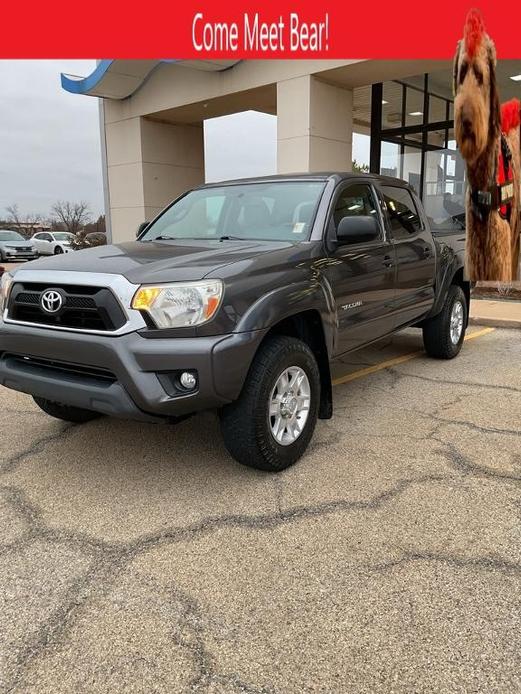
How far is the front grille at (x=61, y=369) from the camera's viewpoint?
129 inches

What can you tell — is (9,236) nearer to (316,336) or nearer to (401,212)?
(401,212)

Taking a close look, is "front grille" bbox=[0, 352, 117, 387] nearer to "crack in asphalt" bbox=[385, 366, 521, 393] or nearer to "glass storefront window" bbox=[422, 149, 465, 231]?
"crack in asphalt" bbox=[385, 366, 521, 393]

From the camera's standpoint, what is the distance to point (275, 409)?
11.8 feet

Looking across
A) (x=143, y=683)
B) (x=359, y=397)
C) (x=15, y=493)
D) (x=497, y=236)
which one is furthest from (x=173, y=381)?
(x=497, y=236)

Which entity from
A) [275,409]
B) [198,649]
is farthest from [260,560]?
[275,409]

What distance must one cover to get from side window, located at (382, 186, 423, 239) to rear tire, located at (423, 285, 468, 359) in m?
0.96

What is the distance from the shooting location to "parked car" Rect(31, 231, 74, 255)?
31186 mm

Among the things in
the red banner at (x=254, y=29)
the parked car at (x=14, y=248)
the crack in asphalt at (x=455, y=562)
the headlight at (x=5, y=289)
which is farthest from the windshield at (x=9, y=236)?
the crack in asphalt at (x=455, y=562)

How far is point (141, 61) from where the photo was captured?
13836mm

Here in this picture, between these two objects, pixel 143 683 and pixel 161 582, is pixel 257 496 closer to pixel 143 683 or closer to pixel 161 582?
pixel 161 582

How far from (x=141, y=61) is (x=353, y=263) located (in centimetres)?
1160

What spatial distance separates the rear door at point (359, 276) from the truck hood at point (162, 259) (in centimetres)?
Answer: 50

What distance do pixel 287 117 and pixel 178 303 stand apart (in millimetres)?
10095

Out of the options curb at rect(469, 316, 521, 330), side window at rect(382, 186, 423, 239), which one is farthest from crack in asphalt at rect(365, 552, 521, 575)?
curb at rect(469, 316, 521, 330)
